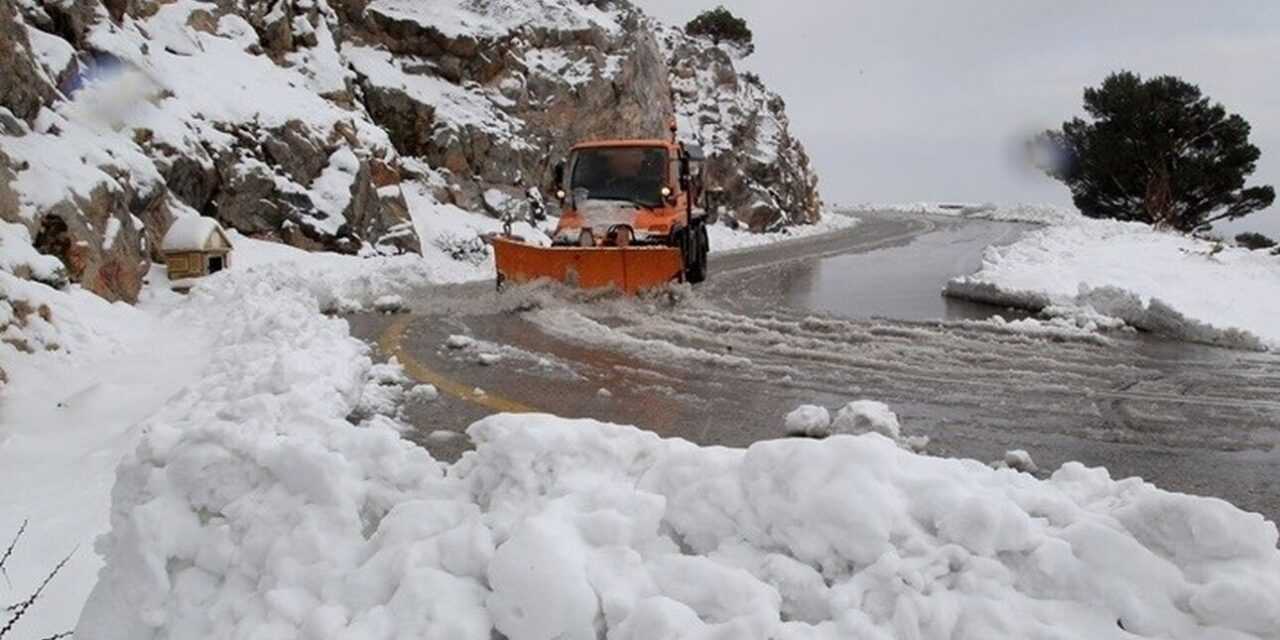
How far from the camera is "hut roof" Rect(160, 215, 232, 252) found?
13352 millimetres

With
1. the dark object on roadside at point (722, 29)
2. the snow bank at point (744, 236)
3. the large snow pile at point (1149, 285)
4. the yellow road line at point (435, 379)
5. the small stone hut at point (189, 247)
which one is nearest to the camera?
the yellow road line at point (435, 379)

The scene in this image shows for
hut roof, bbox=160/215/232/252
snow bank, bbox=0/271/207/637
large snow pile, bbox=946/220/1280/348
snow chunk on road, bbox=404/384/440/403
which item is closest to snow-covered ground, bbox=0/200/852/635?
snow bank, bbox=0/271/207/637

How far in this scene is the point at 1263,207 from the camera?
39406 millimetres

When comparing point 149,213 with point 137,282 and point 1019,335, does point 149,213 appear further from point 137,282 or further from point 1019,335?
point 1019,335

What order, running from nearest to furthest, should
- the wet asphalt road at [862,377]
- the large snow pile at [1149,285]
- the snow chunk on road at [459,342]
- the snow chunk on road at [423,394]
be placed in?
the wet asphalt road at [862,377] < the snow chunk on road at [423,394] < the snow chunk on road at [459,342] < the large snow pile at [1149,285]

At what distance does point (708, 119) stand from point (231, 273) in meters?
33.3

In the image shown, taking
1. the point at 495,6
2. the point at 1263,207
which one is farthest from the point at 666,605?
the point at 1263,207

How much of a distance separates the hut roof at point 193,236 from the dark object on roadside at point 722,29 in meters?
41.8

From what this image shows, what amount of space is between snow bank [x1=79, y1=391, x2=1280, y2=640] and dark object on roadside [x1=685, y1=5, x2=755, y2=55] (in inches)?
1997

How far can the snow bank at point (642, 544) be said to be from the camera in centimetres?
248

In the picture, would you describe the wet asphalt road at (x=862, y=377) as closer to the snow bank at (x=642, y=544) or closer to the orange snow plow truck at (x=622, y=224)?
the orange snow plow truck at (x=622, y=224)

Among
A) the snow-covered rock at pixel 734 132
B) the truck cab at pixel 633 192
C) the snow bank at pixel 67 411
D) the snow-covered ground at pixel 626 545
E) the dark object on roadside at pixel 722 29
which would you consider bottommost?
the snow bank at pixel 67 411

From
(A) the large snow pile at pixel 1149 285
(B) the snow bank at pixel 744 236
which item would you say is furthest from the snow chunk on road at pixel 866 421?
(B) the snow bank at pixel 744 236

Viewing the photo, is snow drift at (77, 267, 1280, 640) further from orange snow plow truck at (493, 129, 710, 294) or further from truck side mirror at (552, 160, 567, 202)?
truck side mirror at (552, 160, 567, 202)
